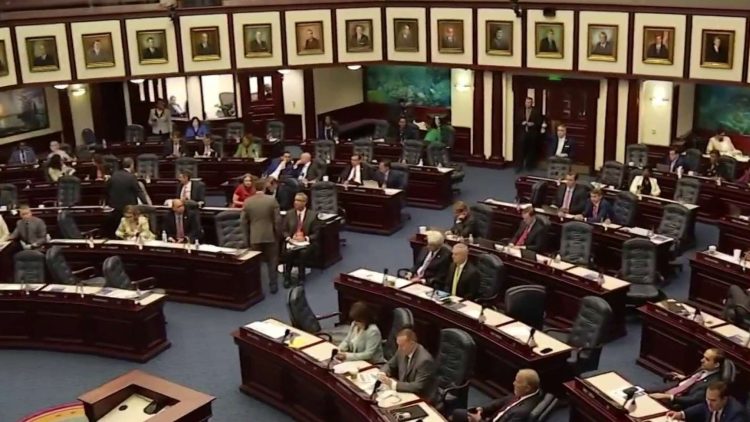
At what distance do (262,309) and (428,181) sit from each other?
5.35 m

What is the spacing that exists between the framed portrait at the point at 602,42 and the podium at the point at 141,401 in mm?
13056

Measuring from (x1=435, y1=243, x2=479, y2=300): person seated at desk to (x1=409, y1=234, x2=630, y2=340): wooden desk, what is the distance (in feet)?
3.15

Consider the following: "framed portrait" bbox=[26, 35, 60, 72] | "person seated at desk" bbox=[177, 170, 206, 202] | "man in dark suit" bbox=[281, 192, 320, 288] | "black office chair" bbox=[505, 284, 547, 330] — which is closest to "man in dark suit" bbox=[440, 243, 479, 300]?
"black office chair" bbox=[505, 284, 547, 330]

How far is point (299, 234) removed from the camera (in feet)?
44.7

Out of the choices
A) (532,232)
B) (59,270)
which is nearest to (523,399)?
(532,232)

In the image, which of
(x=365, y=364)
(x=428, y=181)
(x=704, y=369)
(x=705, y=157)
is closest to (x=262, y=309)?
(x=365, y=364)

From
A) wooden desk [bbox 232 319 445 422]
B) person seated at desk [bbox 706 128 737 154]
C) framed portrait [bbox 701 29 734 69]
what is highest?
framed portrait [bbox 701 29 734 69]

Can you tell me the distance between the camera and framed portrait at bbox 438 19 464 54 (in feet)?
65.1

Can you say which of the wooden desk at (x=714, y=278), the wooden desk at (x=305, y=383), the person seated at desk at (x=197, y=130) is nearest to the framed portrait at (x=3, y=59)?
the person seated at desk at (x=197, y=130)

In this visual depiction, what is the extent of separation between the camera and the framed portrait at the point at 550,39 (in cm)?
1869

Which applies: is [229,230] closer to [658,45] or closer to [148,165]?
[148,165]

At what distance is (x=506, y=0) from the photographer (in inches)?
753

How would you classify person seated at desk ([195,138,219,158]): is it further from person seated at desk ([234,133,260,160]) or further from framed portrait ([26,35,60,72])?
framed portrait ([26,35,60,72])

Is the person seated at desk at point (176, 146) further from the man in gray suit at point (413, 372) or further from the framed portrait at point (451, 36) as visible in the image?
the man in gray suit at point (413, 372)
